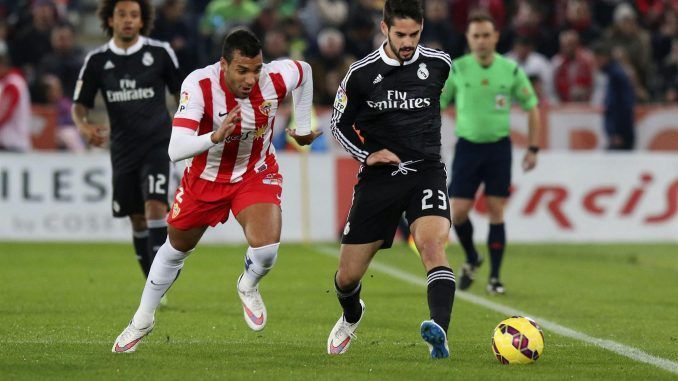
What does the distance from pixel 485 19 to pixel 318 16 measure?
1080cm

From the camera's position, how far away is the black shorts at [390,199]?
7.87m

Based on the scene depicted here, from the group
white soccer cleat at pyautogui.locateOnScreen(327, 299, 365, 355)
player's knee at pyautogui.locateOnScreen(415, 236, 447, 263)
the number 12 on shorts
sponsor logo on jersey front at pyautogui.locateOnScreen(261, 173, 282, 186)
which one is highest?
sponsor logo on jersey front at pyautogui.locateOnScreen(261, 173, 282, 186)

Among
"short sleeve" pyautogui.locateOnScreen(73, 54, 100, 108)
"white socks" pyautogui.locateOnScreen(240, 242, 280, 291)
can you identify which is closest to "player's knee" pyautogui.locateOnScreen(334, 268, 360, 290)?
"white socks" pyautogui.locateOnScreen(240, 242, 280, 291)

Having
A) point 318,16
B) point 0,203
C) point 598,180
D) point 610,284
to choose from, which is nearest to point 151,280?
point 610,284

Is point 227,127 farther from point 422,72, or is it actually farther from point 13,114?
point 13,114

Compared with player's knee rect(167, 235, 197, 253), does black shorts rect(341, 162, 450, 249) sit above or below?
above

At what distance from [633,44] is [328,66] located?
16.3 ft

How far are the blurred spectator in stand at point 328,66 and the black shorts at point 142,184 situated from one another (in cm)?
937

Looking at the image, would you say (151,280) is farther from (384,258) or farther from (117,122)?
(384,258)

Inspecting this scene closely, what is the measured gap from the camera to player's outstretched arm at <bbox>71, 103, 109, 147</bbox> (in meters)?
10.6

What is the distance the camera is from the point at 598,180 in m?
18.3

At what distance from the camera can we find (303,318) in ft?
32.7

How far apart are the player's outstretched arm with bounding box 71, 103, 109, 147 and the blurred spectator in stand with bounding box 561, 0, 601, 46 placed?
1317 centimetres

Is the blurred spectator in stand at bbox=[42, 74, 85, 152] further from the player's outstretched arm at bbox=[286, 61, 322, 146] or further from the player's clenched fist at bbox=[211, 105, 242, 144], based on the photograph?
the player's clenched fist at bbox=[211, 105, 242, 144]
